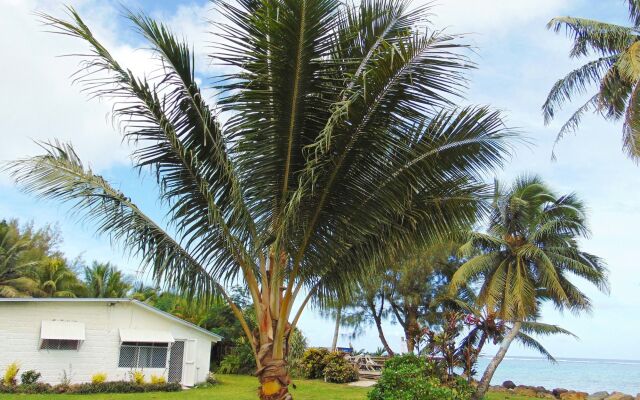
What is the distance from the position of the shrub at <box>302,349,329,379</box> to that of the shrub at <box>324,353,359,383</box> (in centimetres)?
86

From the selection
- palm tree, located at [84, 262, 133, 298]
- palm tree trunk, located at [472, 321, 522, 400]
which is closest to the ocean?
palm tree trunk, located at [472, 321, 522, 400]

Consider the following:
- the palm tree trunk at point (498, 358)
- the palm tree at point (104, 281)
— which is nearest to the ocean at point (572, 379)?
the palm tree trunk at point (498, 358)

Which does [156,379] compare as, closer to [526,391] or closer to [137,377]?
[137,377]

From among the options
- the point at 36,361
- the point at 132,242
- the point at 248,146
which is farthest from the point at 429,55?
the point at 36,361

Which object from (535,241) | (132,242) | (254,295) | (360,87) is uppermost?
(535,241)

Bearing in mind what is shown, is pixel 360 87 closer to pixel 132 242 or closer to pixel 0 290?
pixel 132 242

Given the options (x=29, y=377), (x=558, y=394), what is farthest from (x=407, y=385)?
(x=558, y=394)

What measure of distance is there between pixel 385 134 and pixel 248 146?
147cm

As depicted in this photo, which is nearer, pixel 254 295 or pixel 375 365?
pixel 254 295

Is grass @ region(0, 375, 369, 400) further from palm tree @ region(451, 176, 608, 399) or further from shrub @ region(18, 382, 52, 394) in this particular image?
palm tree @ region(451, 176, 608, 399)

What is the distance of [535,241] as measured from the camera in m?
20.7

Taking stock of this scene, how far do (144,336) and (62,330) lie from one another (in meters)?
2.65

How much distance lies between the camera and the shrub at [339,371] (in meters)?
23.6

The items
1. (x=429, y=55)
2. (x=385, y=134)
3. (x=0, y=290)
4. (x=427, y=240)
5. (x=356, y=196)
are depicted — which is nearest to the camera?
(x=429, y=55)
